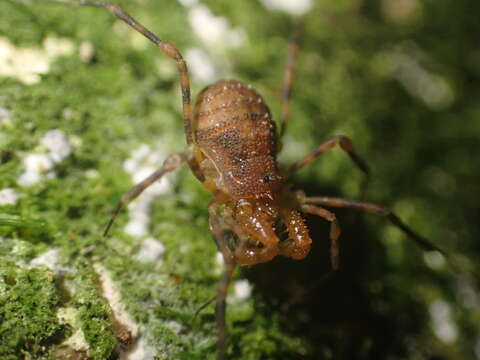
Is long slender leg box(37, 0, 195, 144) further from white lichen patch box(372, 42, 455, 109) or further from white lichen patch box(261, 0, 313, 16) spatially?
white lichen patch box(372, 42, 455, 109)

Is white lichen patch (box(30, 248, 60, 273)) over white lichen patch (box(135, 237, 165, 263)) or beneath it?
over

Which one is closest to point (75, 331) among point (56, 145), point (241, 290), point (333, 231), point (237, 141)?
point (241, 290)

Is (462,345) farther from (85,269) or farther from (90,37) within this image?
(90,37)

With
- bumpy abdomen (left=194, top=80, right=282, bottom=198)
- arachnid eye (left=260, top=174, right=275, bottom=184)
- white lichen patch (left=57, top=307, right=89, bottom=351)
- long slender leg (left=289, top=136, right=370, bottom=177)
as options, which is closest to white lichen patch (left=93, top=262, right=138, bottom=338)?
white lichen patch (left=57, top=307, right=89, bottom=351)

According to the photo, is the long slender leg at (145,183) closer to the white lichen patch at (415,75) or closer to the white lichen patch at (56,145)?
the white lichen patch at (56,145)

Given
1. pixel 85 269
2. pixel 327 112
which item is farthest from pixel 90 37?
pixel 327 112

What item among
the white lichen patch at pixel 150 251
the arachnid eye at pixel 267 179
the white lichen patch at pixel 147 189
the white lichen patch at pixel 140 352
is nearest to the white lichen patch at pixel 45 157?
the white lichen patch at pixel 147 189
